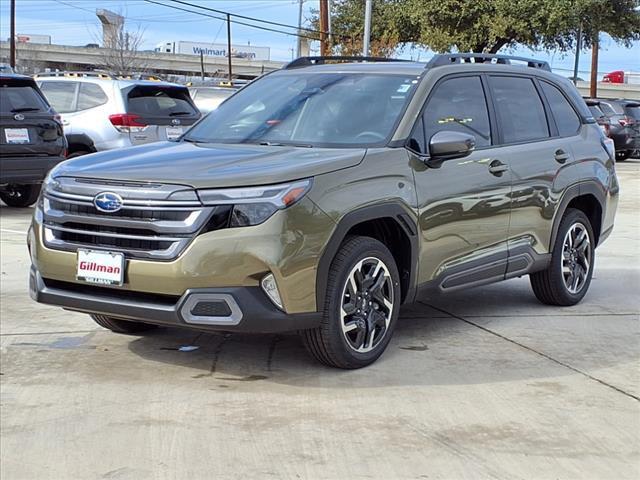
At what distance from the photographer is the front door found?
5.58 metres

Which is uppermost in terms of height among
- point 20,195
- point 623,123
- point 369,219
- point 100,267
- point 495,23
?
point 495,23

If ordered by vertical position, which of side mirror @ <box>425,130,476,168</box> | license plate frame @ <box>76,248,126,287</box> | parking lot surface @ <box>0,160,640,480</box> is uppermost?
side mirror @ <box>425,130,476,168</box>

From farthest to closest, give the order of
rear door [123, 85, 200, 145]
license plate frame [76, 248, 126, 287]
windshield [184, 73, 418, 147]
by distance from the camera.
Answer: rear door [123, 85, 200, 145] < windshield [184, 73, 418, 147] < license plate frame [76, 248, 126, 287]

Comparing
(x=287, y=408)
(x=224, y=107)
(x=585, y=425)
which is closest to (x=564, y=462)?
(x=585, y=425)

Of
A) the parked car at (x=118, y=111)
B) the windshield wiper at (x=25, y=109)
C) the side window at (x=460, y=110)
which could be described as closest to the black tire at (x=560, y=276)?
the side window at (x=460, y=110)

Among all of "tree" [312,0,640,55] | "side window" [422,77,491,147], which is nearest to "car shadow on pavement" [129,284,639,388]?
"side window" [422,77,491,147]

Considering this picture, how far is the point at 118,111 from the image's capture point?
13500mm

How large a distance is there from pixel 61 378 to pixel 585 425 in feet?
9.02

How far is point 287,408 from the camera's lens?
4.64 meters

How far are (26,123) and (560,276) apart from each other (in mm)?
7385

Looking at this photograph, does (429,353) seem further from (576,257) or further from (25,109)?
(25,109)

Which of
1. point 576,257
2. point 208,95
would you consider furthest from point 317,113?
point 208,95

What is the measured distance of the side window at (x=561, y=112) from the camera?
275 inches

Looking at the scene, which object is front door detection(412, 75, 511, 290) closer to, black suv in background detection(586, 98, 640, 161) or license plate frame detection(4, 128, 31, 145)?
license plate frame detection(4, 128, 31, 145)
